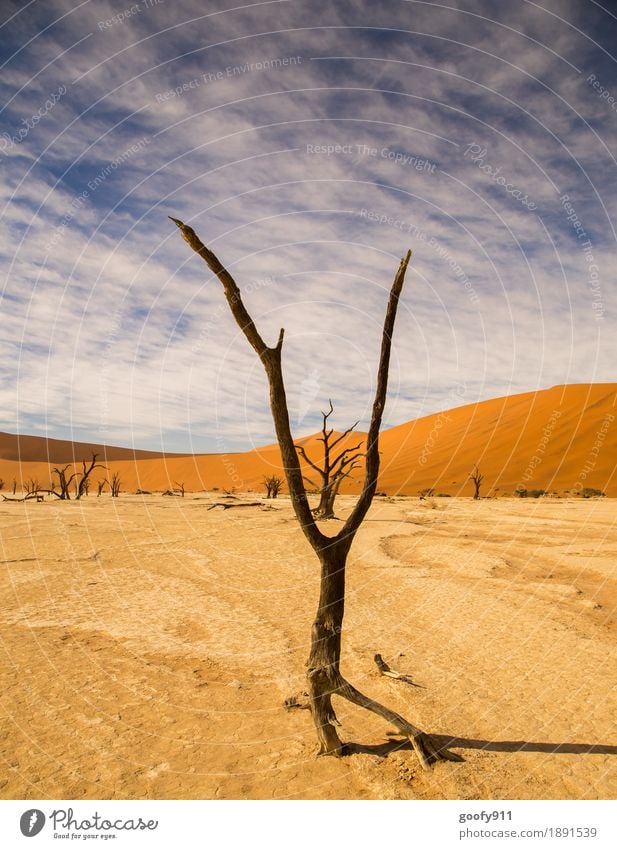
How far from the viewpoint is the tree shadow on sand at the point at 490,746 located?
17.5 ft

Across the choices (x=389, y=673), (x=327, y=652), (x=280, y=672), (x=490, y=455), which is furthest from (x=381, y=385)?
(x=490, y=455)

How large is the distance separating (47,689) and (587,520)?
2652 centimetres

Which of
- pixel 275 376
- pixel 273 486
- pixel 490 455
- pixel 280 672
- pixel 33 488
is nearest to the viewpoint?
pixel 275 376

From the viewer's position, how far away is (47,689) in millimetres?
6707

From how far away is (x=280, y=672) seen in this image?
755 centimetres

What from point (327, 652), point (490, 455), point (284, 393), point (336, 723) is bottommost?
point (336, 723)

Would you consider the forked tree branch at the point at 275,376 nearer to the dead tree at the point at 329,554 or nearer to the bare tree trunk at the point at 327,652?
the dead tree at the point at 329,554

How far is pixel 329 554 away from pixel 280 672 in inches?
128

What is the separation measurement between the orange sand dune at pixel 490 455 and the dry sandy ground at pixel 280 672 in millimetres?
15794

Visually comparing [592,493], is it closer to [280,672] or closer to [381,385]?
[280,672]

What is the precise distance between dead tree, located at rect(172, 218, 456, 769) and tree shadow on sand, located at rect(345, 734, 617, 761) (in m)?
0.17

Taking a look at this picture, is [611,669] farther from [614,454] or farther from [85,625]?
[614,454]

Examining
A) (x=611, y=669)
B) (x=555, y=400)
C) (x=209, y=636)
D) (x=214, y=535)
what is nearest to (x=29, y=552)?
(x=214, y=535)

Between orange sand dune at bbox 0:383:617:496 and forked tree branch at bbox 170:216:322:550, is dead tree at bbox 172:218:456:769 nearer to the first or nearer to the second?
forked tree branch at bbox 170:216:322:550
